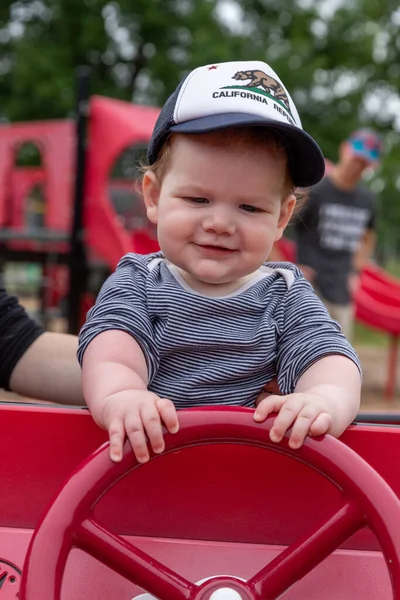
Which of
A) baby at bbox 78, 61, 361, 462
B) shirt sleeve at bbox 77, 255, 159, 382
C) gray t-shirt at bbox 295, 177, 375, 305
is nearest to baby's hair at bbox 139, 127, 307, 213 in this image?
baby at bbox 78, 61, 361, 462

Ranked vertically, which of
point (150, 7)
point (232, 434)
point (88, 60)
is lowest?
point (232, 434)

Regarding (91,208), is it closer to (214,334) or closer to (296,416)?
(214,334)

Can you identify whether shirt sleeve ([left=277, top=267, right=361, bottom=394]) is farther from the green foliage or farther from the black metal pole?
the green foliage

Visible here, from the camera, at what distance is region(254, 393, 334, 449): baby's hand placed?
0.86 metres

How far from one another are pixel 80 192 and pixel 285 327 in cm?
471

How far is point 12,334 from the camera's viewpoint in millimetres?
1594

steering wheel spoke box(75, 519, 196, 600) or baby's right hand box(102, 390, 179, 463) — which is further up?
baby's right hand box(102, 390, 179, 463)

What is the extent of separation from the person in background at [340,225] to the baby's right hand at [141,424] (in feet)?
12.7

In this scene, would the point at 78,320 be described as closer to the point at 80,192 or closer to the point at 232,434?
the point at 80,192

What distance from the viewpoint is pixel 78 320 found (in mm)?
5777

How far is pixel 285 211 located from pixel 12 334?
657mm

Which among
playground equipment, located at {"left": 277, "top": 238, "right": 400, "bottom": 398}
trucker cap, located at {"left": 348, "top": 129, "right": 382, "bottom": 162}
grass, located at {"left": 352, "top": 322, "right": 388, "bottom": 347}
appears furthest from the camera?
grass, located at {"left": 352, "top": 322, "right": 388, "bottom": 347}

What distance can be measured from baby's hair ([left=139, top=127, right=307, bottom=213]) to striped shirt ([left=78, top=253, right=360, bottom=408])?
17 cm

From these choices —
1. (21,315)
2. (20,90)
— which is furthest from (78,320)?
(20,90)
